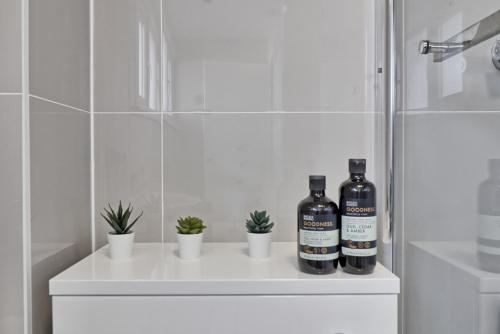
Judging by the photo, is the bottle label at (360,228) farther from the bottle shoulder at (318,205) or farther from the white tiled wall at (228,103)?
the white tiled wall at (228,103)

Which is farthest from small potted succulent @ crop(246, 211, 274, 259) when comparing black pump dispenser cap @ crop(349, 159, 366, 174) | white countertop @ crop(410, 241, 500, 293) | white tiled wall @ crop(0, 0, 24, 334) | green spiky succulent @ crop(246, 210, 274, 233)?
white tiled wall @ crop(0, 0, 24, 334)

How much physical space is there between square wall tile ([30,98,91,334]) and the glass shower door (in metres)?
0.71

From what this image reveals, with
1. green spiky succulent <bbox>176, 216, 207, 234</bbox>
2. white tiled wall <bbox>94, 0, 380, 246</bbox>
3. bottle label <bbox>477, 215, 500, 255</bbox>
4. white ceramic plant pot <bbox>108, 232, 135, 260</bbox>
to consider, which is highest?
white tiled wall <bbox>94, 0, 380, 246</bbox>

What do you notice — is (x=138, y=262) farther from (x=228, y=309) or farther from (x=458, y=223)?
(x=458, y=223)

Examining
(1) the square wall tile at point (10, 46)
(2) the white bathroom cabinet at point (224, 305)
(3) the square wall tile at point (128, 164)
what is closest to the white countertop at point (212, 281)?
(2) the white bathroom cabinet at point (224, 305)

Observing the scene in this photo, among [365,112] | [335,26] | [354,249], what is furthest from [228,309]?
[335,26]

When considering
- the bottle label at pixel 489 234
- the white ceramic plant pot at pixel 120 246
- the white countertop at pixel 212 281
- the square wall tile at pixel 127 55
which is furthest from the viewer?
the square wall tile at pixel 127 55

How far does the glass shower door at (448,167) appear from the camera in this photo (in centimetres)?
56

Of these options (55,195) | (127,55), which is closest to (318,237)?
(55,195)

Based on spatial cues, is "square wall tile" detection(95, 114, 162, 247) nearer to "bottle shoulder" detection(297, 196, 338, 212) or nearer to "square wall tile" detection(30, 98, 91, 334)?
"square wall tile" detection(30, 98, 91, 334)

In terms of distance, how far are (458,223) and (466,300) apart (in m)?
0.12

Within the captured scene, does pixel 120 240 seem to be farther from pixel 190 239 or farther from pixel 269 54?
pixel 269 54

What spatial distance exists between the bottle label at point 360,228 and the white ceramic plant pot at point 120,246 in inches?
17.2

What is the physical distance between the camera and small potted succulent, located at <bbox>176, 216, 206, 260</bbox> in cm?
78
